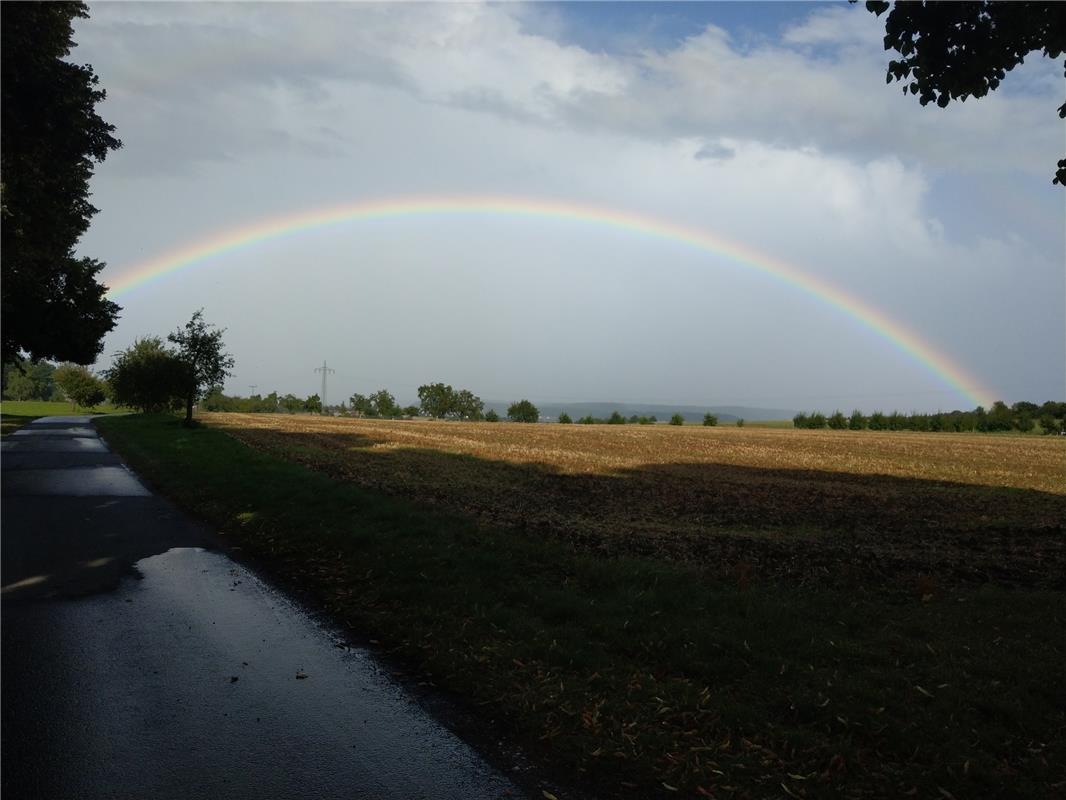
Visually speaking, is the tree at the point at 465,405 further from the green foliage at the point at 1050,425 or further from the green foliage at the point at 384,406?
the green foliage at the point at 1050,425

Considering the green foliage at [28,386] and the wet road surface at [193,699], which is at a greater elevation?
the green foliage at [28,386]

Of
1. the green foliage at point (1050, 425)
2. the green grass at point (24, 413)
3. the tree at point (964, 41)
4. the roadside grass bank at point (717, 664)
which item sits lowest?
the roadside grass bank at point (717, 664)

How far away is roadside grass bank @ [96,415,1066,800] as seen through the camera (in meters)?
4.25

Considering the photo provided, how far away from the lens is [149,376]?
1698 inches

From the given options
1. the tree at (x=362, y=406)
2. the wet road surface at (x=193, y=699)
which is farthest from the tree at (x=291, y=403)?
the wet road surface at (x=193, y=699)

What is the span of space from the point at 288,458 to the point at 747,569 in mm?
17281

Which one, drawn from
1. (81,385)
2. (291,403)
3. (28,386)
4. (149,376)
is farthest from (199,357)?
(28,386)

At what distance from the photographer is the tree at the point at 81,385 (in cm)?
8044

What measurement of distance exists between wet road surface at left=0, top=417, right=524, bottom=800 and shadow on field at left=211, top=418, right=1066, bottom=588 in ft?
15.1

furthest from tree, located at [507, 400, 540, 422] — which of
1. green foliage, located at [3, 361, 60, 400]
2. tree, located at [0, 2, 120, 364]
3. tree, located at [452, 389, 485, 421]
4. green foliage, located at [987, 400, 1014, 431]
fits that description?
tree, located at [0, 2, 120, 364]

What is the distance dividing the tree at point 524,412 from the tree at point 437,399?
1473cm

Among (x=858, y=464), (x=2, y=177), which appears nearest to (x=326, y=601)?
(x=2, y=177)

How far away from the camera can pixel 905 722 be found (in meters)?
4.70

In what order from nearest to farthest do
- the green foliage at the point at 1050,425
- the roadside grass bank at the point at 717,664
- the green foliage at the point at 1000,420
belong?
the roadside grass bank at the point at 717,664, the green foliage at the point at 1050,425, the green foliage at the point at 1000,420
